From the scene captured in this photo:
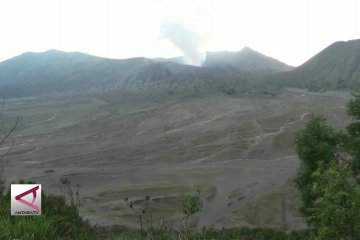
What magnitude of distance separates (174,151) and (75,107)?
102056 mm

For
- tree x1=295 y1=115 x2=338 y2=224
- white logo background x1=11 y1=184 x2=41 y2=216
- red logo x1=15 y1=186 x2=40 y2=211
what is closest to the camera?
white logo background x1=11 y1=184 x2=41 y2=216

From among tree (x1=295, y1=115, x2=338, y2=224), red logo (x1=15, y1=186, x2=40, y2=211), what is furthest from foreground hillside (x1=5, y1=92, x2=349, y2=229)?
Answer: red logo (x1=15, y1=186, x2=40, y2=211)

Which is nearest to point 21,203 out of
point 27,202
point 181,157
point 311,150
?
point 27,202

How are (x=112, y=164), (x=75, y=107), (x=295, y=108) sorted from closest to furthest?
1. (x=112, y=164)
2. (x=295, y=108)
3. (x=75, y=107)

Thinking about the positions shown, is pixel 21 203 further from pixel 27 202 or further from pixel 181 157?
pixel 181 157

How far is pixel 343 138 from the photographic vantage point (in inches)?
1204

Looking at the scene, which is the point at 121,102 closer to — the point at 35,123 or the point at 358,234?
the point at 35,123

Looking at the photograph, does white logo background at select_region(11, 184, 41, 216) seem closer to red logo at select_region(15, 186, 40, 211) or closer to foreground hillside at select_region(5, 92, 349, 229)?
red logo at select_region(15, 186, 40, 211)

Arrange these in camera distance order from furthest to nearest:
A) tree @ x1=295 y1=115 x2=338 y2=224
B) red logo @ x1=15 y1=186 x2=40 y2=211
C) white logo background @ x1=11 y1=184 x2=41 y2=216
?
tree @ x1=295 y1=115 x2=338 y2=224 < red logo @ x1=15 y1=186 x2=40 y2=211 < white logo background @ x1=11 y1=184 x2=41 y2=216

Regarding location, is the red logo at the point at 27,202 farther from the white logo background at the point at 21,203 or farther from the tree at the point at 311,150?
the tree at the point at 311,150

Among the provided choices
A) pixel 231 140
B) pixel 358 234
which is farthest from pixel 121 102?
pixel 358 234

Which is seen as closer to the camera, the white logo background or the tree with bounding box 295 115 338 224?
the white logo background

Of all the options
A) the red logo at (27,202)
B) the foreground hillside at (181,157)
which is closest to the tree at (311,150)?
the foreground hillside at (181,157)

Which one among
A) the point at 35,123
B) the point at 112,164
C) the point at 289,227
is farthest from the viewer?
the point at 35,123
